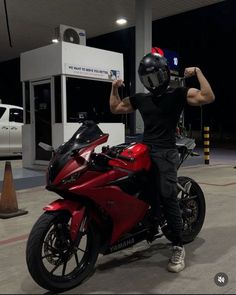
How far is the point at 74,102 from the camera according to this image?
923 centimetres

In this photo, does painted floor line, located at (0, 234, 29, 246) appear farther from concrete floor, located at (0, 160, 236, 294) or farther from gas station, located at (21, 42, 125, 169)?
gas station, located at (21, 42, 125, 169)

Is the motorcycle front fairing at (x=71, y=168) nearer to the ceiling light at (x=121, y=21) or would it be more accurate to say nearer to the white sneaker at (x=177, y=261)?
the white sneaker at (x=177, y=261)

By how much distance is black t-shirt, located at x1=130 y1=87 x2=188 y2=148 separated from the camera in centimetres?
356

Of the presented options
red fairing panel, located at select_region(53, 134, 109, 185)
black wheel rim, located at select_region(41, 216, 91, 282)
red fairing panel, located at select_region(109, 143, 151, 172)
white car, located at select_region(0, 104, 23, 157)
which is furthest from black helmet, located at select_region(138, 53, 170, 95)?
white car, located at select_region(0, 104, 23, 157)

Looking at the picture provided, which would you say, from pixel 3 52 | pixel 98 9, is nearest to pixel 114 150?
pixel 98 9

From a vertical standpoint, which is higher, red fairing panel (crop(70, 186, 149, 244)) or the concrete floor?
→ red fairing panel (crop(70, 186, 149, 244))

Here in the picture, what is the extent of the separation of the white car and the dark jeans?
9414mm

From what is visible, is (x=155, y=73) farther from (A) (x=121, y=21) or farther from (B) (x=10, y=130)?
(A) (x=121, y=21)

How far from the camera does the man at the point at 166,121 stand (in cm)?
353

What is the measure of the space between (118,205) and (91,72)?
248 inches

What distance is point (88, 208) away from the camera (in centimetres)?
328

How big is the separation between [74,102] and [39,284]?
645 centimetres

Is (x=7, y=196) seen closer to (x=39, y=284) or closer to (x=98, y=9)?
(x=39, y=284)

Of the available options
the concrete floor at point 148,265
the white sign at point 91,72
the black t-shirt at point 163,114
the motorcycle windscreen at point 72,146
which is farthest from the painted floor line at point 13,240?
the white sign at point 91,72
